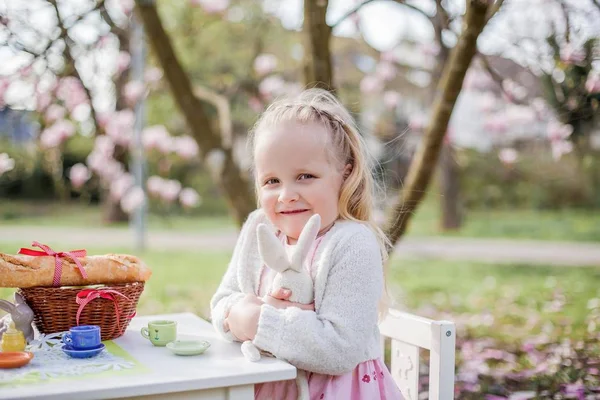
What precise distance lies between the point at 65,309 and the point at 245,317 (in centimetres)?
49

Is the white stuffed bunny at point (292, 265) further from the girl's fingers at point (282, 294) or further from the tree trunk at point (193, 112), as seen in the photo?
the tree trunk at point (193, 112)

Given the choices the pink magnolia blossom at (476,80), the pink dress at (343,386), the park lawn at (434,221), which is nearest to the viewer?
the pink dress at (343,386)

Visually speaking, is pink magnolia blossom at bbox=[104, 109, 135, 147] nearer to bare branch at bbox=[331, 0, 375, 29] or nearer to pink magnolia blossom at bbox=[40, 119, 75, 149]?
pink magnolia blossom at bbox=[40, 119, 75, 149]

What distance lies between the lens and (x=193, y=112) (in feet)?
12.8

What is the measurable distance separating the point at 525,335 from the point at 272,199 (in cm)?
365

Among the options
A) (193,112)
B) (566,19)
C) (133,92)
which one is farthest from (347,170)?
(133,92)

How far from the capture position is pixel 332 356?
1688mm

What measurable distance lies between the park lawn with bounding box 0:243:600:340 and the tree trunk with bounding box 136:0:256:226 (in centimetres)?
127

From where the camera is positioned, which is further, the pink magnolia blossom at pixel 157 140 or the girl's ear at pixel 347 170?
the pink magnolia blossom at pixel 157 140

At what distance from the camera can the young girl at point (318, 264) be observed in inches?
66.9

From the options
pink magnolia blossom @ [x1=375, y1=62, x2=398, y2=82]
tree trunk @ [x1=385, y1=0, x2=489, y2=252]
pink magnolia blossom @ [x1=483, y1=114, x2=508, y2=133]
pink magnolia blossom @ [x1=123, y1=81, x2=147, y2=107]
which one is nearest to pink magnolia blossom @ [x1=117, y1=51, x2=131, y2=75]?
pink magnolia blossom @ [x1=123, y1=81, x2=147, y2=107]

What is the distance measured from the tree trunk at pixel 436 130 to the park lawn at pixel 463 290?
1.18 m

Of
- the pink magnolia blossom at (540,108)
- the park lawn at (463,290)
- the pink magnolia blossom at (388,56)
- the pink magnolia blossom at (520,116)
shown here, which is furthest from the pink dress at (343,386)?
the pink magnolia blossom at (388,56)

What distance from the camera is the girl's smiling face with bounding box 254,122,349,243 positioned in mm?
1880
